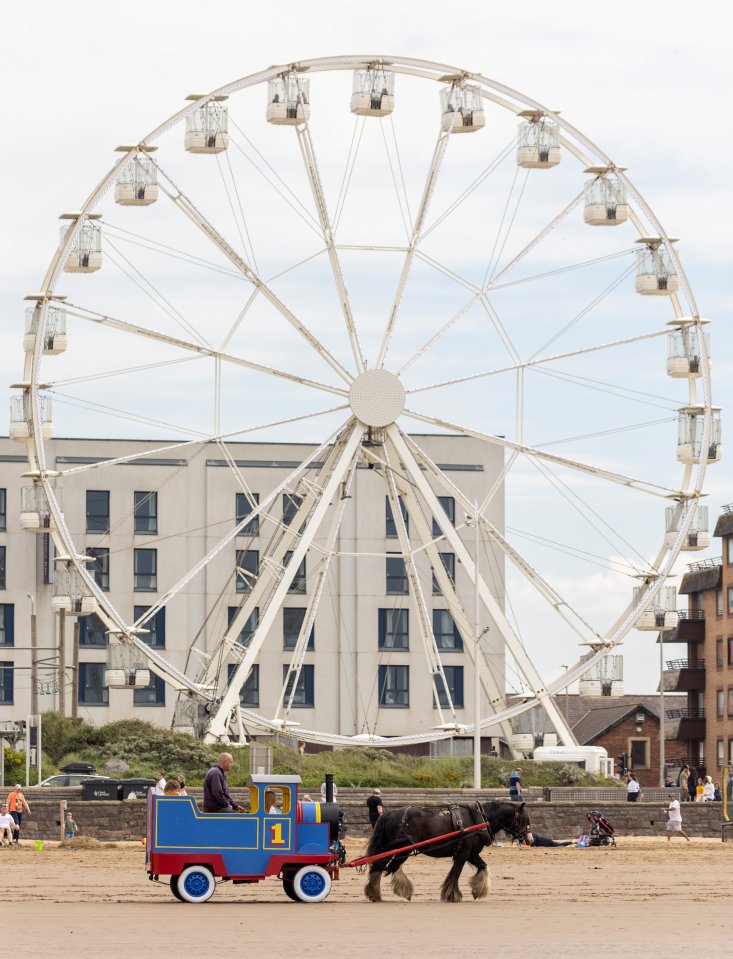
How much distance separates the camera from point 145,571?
85188 mm

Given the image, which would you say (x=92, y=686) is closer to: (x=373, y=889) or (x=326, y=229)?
(x=326, y=229)

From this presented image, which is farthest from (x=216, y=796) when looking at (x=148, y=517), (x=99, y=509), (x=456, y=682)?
(x=99, y=509)

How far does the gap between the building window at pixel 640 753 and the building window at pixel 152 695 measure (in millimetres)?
25788

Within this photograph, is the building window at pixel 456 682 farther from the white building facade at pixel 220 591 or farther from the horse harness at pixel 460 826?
the horse harness at pixel 460 826

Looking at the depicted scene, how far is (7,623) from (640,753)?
3256cm

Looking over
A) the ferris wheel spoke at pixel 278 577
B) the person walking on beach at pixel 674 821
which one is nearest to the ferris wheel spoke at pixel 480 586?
the ferris wheel spoke at pixel 278 577

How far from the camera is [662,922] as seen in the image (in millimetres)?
22453

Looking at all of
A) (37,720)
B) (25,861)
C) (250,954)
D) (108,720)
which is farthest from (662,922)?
(108,720)

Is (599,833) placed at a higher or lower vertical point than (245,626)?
lower

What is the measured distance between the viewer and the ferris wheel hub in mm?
50656

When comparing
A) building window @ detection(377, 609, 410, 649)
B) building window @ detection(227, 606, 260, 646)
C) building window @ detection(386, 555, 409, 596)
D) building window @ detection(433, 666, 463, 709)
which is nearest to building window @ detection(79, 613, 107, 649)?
building window @ detection(227, 606, 260, 646)

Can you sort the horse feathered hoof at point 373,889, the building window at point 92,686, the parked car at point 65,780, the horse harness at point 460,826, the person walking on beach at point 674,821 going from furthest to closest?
1. the building window at point 92,686
2. the parked car at point 65,780
3. the person walking on beach at point 674,821
4. the horse harness at point 460,826
5. the horse feathered hoof at point 373,889

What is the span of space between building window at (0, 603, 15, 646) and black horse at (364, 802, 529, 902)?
195ft

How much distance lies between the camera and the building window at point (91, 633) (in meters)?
83.6
